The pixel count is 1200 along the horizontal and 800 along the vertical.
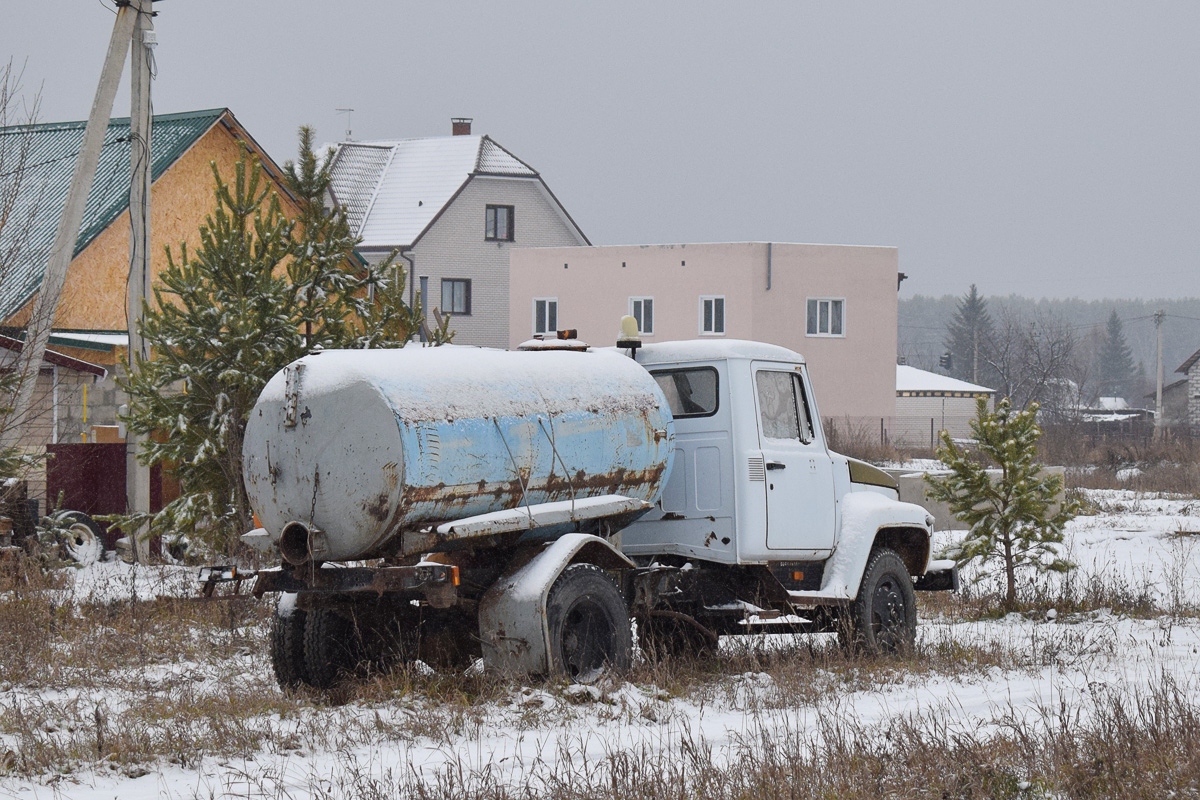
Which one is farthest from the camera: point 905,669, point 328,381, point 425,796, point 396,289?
point 396,289

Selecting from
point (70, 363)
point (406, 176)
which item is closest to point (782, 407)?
point (70, 363)

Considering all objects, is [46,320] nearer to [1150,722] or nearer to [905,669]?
[905,669]

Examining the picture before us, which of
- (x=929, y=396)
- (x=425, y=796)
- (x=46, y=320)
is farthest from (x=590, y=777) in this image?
(x=929, y=396)

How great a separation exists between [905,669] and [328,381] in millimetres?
4693

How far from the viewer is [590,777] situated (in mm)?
5883

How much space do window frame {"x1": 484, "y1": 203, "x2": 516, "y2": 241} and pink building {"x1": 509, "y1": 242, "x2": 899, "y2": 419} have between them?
512cm

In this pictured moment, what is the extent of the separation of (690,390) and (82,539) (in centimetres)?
1003

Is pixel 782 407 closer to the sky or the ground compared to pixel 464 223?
closer to the ground

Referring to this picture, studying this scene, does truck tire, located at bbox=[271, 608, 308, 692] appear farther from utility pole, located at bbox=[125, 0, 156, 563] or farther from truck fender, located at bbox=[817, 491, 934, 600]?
utility pole, located at bbox=[125, 0, 156, 563]

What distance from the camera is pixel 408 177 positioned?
175ft

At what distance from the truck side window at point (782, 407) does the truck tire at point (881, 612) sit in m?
1.21

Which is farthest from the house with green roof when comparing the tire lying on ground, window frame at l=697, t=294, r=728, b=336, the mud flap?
window frame at l=697, t=294, r=728, b=336

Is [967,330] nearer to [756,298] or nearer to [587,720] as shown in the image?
[756,298]

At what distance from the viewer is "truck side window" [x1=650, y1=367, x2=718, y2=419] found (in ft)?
33.1
